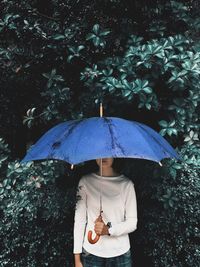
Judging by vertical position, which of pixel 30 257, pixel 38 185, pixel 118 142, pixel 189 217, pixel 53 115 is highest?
pixel 118 142

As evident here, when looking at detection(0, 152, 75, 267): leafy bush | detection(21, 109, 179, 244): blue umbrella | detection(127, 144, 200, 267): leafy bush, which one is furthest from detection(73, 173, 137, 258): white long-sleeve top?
detection(127, 144, 200, 267): leafy bush

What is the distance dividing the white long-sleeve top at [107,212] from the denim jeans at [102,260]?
39 millimetres

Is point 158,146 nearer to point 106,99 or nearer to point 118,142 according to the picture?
point 118,142

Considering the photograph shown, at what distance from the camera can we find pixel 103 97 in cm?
412

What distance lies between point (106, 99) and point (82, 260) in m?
1.57

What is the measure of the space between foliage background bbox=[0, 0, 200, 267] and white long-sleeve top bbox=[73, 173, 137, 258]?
0.25 meters

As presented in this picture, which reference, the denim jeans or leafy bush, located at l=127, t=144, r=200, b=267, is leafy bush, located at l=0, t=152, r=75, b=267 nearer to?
the denim jeans

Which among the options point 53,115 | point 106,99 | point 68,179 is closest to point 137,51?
point 106,99

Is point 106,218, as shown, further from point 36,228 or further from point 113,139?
point 36,228

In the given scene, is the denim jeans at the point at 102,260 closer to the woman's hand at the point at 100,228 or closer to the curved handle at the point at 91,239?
the curved handle at the point at 91,239

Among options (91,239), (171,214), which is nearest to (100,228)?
(91,239)

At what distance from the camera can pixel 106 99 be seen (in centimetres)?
415

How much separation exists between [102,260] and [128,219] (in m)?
0.38

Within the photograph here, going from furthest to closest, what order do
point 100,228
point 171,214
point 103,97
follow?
1. point 103,97
2. point 171,214
3. point 100,228
